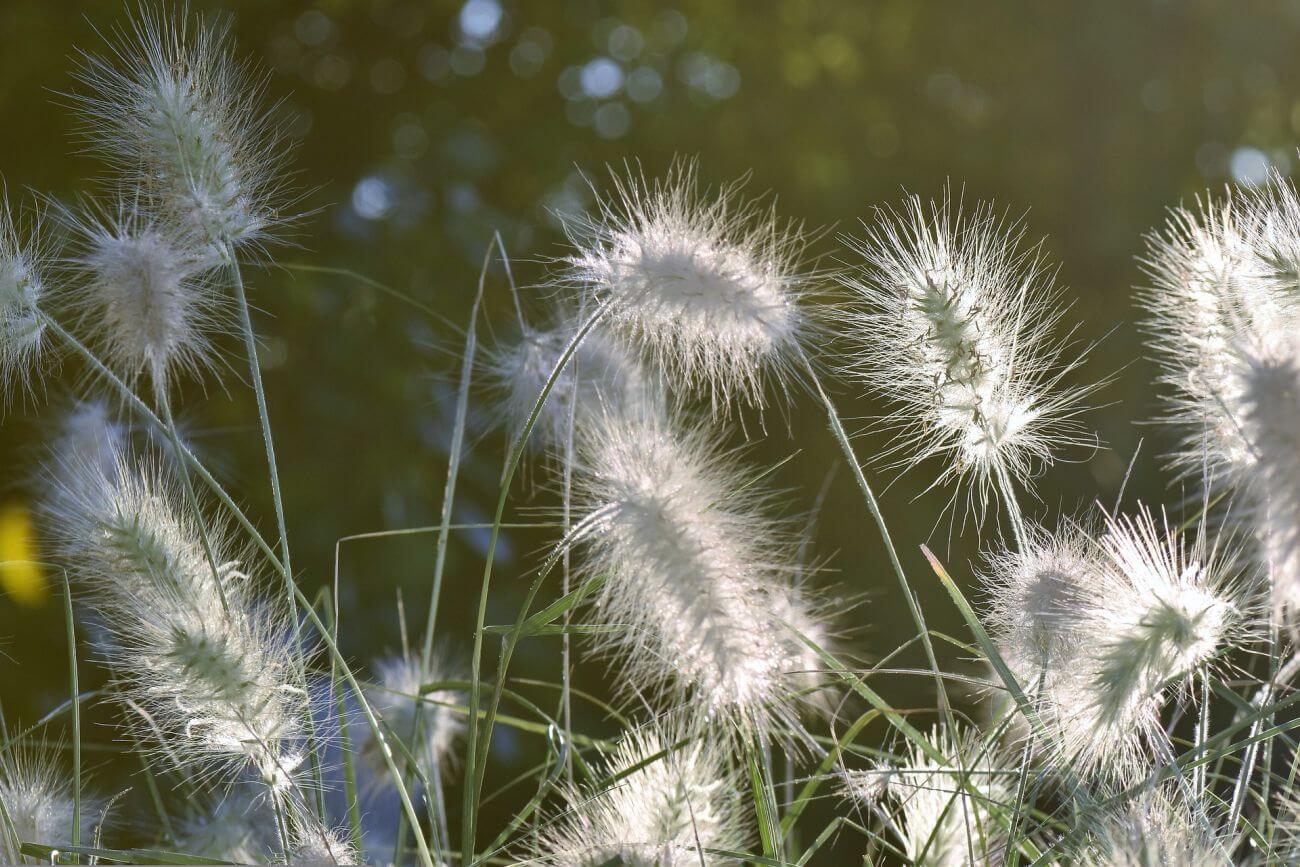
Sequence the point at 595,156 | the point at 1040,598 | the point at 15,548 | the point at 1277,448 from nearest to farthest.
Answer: the point at 1277,448
the point at 1040,598
the point at 15,548
the point at 595,156

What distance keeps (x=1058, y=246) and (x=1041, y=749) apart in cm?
116

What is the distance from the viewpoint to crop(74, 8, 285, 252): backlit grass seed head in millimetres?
461

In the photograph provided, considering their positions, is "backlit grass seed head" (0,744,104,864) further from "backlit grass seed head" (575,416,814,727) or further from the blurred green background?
the blurred green background

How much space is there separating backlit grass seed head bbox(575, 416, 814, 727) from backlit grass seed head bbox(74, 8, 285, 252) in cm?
19

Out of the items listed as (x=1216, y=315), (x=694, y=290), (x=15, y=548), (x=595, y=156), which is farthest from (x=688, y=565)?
(x=595, y=156)

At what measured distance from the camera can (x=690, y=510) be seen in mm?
386

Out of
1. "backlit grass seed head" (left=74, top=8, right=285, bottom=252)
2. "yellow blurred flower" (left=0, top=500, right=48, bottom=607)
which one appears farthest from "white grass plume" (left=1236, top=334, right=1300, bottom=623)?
"yellow blurred flower" (left=0, top=500, right=48, bottom=607)

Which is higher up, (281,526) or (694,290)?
(694,290)

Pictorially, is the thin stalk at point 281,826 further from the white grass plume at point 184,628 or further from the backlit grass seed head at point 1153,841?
the backlit grass seed head at point 1153,841

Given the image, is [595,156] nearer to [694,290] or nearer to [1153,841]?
[694,290]

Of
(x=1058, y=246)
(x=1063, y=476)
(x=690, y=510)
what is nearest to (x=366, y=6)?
(x=1058, y=246)

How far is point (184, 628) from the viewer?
0.40 metres

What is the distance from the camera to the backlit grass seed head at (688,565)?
37cm

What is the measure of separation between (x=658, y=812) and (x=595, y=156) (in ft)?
3.95
